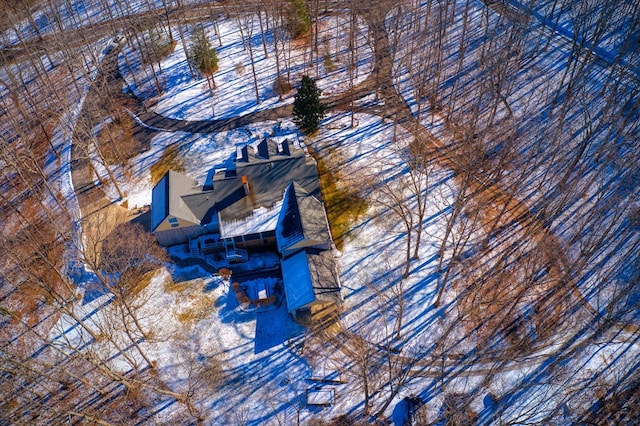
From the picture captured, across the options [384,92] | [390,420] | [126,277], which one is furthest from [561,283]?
[126,277]

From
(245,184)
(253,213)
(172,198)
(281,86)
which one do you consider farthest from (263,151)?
(281,86)

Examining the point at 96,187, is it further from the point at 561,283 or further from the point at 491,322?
the point at 561,283

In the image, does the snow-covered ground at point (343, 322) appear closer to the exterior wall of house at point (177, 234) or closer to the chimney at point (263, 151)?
the exterior wall of house at point (177, 234)

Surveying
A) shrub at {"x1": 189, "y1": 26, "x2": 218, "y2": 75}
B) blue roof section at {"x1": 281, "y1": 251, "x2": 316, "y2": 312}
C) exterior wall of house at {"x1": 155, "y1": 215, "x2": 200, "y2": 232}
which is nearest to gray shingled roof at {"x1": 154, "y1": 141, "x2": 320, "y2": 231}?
exterior wall of house at {"x1": 155, "y1": 215, "x2": 200, "y2": 232}

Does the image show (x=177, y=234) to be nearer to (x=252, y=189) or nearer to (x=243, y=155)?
(x=252, y=189)

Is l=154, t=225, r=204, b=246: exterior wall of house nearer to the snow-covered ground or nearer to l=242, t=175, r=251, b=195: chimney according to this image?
the snow-covered ground
